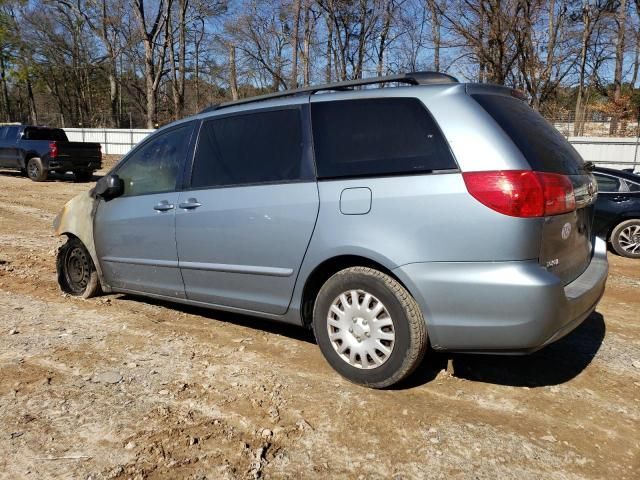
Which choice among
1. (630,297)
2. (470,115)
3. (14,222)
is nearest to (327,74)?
(14,222)

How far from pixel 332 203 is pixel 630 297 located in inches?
156

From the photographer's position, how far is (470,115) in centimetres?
295

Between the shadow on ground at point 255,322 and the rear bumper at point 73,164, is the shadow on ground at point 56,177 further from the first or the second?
the shadow on ground at point 255,322

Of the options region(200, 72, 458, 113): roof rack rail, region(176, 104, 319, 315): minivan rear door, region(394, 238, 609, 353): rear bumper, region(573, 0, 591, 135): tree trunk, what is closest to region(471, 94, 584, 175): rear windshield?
region(200, 72, 458, 113): roof rack rail

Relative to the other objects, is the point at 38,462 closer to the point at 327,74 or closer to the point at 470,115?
the point at 470,115

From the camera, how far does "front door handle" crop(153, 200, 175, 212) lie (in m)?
4.12

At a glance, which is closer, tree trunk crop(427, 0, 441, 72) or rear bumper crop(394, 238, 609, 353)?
rear bumper crop(394, 238, 609, 353)

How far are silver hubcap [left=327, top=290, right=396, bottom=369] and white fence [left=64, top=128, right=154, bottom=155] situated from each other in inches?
1040

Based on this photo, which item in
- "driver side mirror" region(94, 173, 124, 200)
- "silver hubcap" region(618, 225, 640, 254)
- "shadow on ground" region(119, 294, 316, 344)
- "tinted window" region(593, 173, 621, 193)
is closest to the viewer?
"shadow on ground" region(119, 294, 316, 344)

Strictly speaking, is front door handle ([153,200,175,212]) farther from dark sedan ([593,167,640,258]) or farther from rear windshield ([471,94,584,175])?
dark sedan ([593,167,640,258])

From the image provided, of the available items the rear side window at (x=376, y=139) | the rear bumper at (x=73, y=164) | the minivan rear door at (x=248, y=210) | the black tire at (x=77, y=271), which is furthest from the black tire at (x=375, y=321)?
the rear bumper at (x=73, y=164)

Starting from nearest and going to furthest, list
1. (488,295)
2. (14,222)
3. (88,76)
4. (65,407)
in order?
(488,295)
(65,407)
(14,222)
(88,76)

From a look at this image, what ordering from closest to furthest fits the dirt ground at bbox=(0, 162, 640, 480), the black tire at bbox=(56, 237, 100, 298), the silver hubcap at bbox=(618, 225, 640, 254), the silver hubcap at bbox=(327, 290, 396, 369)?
the dirt ground at bbox=(0, 162, 640, 480) < the silver hubcap at bbox=(327, 290, 396, 369) < the black tire at bbox=(56, 237, 100, 298) < the silver hubcap at bbox=(618, 225, 640, 254)

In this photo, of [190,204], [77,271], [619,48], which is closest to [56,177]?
[77,271]
